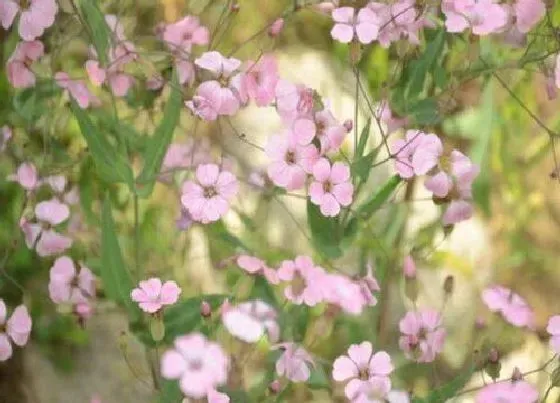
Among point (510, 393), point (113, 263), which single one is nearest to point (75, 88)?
point (113, 263)

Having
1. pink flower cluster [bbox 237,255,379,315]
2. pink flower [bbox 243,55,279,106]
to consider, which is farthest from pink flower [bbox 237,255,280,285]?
pink flower [bbox 243,55,279,106]

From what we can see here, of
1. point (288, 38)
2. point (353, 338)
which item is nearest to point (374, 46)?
point (288, 38)

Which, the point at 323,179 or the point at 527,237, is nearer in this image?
the point at 323,179

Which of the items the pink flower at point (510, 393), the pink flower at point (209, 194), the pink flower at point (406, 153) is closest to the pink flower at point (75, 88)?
the pink flower at point (209, 194)

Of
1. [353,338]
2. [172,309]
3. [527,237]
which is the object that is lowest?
[527,237]

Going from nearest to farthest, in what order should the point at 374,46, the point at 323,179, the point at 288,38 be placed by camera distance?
the point at 323,179 → the point at 374,46 → the point at 288,38

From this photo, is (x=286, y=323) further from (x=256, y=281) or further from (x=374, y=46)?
(x=374, y=46)
